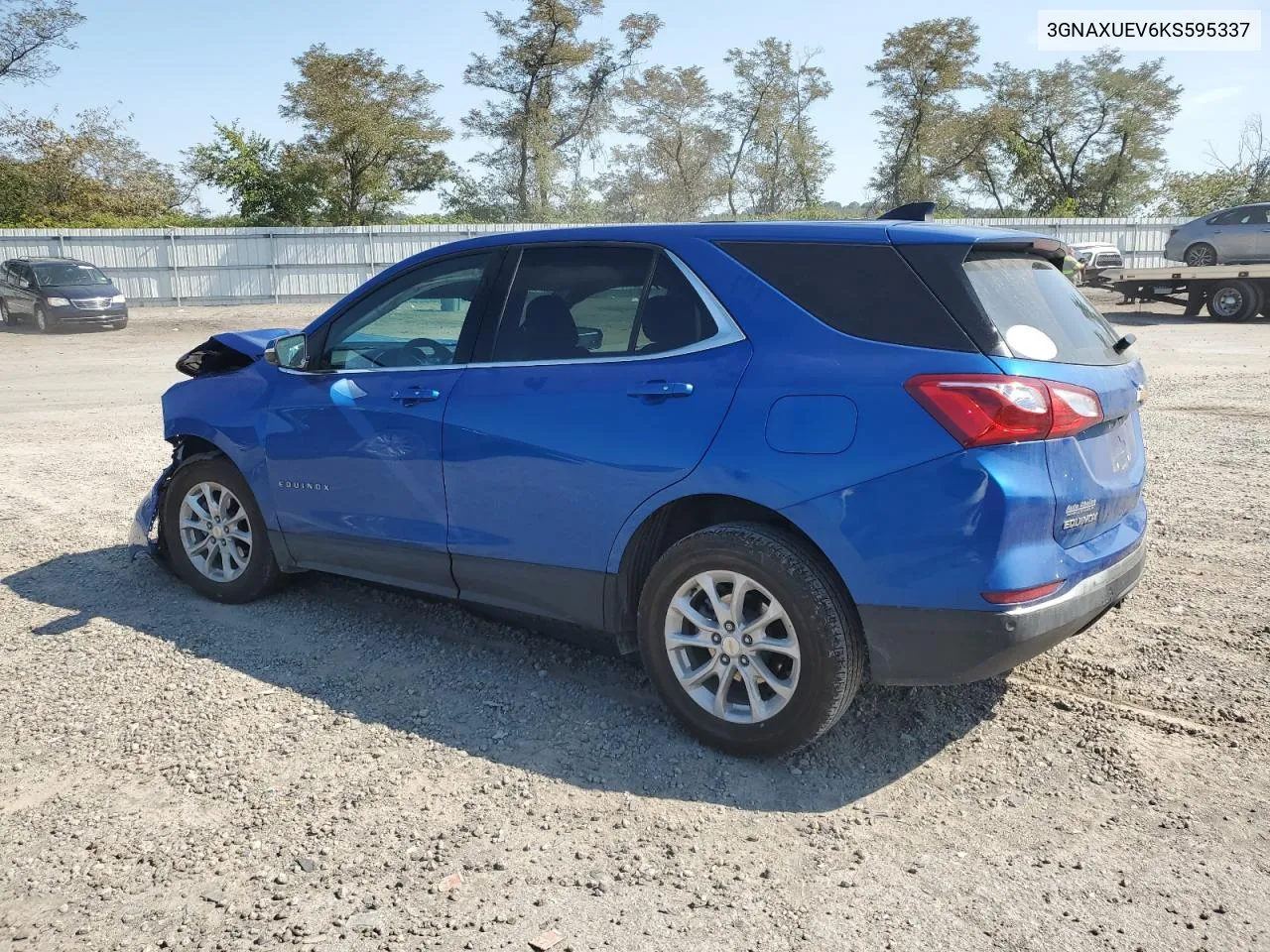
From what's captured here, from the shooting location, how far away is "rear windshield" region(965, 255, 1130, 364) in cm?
334

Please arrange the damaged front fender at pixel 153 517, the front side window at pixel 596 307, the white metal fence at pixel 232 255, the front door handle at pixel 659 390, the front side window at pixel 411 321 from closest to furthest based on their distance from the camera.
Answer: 1. the front door handle at pixel 659 390
2. the front side window at pixel 596 307
3. the front side window at pixel 411 321
4. the damaged front fender at pixel 153 517
5. the white metal fence at pixel 232 255

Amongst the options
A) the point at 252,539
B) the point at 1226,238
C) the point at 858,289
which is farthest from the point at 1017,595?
the point at 1226,238

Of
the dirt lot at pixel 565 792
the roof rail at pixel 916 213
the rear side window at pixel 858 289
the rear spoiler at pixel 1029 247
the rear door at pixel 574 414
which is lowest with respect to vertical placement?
the dirt lot at pixel 565 792

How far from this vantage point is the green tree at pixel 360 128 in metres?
39.9

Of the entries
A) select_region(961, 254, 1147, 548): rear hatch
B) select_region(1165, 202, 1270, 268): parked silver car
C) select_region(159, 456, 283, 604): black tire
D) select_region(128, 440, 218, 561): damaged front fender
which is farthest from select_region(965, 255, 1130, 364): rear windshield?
select_region(1165, 202, 1270, 268): parked silver car

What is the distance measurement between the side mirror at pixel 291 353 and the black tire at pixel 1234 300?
21.1 metres

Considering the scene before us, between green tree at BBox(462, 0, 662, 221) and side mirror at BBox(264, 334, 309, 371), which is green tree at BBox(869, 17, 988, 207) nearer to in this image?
green tree at BBox(462, 0, 662, 221)

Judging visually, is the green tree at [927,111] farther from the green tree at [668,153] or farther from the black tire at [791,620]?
the black tire at [791,620]

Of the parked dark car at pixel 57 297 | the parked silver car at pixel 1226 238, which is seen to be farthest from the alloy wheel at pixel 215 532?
the parked silver car at pixel 1226 238

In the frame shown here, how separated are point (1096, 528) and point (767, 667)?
3.86ft

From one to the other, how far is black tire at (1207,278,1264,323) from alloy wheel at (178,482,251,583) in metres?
21.3

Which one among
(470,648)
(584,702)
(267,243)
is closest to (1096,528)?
(584,702)

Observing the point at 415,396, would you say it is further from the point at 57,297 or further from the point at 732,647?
the point at 57,297

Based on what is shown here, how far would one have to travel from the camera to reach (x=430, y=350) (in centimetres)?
448
